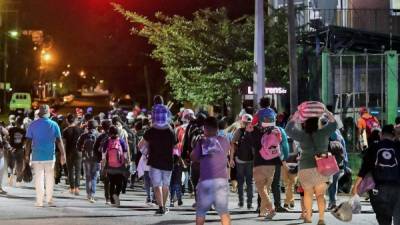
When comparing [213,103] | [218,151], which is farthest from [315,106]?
[213,103]

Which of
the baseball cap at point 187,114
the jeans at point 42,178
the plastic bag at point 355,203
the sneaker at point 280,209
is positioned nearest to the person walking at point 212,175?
the plastic bag at point 355,203

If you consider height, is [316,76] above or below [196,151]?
above

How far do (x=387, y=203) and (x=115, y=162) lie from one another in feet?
20.1

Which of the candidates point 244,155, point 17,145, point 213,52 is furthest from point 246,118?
point 213,52

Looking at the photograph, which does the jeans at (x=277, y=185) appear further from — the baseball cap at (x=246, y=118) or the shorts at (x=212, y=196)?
the shorts at (x=212, y=196)

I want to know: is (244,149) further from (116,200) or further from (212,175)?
(212,175)

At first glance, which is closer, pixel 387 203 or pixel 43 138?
pixel 387 203

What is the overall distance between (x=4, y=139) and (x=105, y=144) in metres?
3.32

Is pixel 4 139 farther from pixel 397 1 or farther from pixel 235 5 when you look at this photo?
pixel 235 5

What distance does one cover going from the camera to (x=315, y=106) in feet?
33.8

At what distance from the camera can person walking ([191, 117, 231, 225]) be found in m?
8.77

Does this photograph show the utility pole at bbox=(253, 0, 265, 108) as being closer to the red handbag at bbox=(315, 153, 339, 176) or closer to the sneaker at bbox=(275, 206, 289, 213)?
the sneaker at bbox=(275, 206, 289, 213)

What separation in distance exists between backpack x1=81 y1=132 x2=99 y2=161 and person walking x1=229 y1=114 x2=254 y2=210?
3202 millimetres

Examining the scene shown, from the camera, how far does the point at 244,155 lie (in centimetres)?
1269
